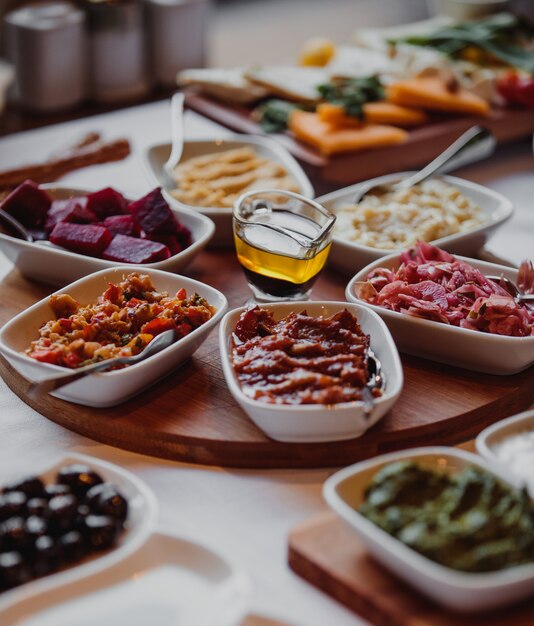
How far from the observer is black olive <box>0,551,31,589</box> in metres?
1.30

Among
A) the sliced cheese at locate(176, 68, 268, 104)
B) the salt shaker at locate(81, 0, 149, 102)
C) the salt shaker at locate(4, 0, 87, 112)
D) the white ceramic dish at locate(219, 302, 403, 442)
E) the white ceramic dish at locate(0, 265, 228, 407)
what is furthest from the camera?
the salt shaker at locate(81, 0, 149, 102)

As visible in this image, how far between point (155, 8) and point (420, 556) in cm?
377

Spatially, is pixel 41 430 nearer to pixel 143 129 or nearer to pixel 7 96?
pixel 143 129

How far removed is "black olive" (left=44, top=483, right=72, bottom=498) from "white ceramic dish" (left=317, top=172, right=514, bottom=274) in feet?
3.42

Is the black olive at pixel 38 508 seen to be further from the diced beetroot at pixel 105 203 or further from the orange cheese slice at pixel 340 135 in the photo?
the orange cheese slice at pixel 340 135

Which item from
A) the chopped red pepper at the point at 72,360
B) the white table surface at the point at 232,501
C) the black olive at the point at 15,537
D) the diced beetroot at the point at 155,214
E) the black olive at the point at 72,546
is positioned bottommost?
the white table surface at the point at 232,501

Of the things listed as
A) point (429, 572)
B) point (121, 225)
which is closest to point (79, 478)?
point (429, 572)

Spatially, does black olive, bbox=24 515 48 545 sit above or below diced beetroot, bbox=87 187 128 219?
below

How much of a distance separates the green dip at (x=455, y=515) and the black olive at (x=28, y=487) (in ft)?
1.62

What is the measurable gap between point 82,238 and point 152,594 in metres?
1.06

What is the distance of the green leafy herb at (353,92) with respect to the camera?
2.91m

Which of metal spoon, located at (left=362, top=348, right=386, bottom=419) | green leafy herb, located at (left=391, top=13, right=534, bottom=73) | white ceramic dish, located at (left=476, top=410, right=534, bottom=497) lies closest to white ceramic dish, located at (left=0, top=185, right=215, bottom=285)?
metal spoon, located at (left=362, top=348, right=386, bottom=419)

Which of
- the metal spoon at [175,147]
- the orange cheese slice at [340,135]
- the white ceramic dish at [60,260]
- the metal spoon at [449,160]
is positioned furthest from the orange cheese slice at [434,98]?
the white ceramic dish at [60,260]

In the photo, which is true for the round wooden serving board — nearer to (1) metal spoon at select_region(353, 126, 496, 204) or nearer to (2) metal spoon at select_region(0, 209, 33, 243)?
(2) metal spoon at select_region(0, 209, 33, 243)
